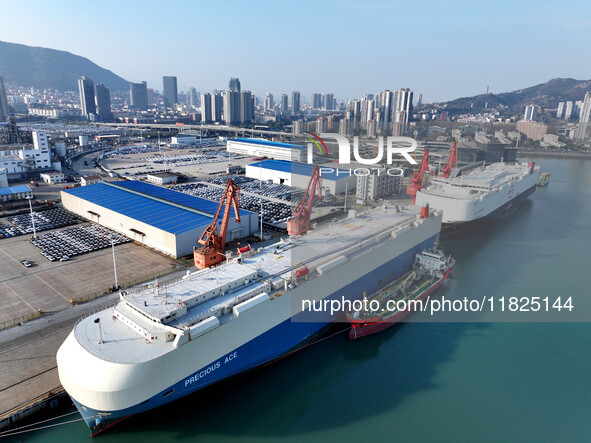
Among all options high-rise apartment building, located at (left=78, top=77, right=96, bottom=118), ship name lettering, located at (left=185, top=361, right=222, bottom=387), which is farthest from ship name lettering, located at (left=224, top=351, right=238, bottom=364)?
high-rise apartment building, located at (left=78, top=77, right=96, bottom=118)

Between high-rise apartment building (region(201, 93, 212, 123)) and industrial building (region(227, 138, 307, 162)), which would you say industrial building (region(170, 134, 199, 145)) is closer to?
industrial building (region(227, 138, 307, 162))

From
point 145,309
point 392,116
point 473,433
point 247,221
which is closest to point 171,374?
point 145,309

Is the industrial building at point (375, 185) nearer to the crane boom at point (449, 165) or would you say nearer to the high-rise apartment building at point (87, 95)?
the crane boom at point (449, 165)

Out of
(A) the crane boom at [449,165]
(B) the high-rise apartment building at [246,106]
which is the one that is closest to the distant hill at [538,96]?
(B) the high-rise apartment building at [246,106]

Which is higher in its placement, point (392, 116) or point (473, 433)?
point (392, 116)

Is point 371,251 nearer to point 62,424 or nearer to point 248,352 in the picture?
point 248,352

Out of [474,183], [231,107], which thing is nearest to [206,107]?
[231,107]
